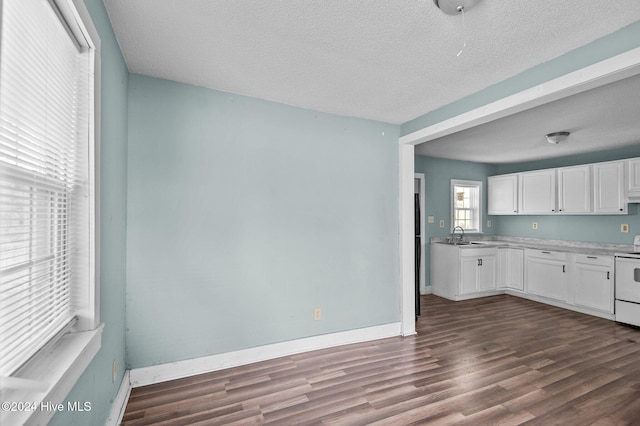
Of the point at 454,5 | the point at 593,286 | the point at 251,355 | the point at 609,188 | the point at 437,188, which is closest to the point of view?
the point at 454,5

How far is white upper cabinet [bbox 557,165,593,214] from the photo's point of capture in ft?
16.1

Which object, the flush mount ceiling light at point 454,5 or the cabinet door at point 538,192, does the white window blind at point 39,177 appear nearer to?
the flush mount ceiling light at point 454,5

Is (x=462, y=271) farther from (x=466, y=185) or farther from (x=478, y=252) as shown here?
(x=466, y=185)

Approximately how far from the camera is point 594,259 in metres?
4.54

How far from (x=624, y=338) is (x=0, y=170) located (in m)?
5.63

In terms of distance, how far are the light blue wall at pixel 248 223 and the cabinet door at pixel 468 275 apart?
2.13 meters

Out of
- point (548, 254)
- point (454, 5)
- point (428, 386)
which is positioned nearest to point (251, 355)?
point (428, 386)

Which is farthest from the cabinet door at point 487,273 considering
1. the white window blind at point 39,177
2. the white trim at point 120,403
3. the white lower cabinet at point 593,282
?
the white window blind at point 39,177

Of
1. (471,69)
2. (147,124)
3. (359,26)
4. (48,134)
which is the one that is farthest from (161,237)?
(471,69)

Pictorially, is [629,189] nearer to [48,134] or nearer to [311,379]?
[311,379]

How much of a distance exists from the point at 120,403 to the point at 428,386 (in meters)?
2.33

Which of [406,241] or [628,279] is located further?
[628,279]

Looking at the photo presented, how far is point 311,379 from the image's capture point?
265 centimetres

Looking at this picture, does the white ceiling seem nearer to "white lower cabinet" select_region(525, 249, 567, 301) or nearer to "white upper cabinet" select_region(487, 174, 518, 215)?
"white lower cabinet" select_region(525, 249, 567, 301)
